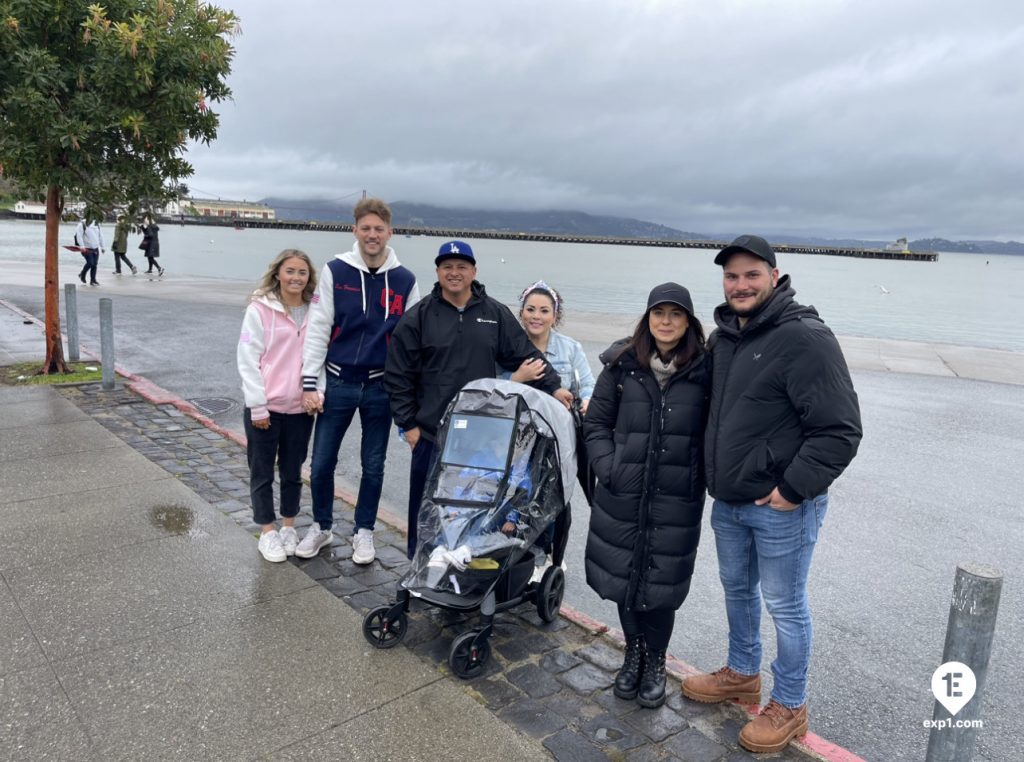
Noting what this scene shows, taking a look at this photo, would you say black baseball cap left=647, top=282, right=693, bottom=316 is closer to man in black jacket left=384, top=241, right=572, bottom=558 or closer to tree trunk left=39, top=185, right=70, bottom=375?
man in black jacket left=384, top=241, right=572, bottom=558

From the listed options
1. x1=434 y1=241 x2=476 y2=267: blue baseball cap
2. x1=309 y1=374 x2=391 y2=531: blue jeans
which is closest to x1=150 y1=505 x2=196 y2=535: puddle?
x1=309 y1=374 x2=391 y2=531: blue jeans

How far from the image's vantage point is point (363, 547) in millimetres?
4746

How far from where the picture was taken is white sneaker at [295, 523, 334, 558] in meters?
4.78

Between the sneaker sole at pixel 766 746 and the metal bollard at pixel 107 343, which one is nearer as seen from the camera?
the sneaker sole at pixel 766 746

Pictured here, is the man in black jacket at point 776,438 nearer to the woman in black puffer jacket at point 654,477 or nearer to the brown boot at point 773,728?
the brown boot at point 773,728

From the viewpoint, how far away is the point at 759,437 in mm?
3086

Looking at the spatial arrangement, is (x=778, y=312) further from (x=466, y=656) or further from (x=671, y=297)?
(x=466, y=656)

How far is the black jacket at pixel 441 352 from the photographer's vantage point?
4.27 metres

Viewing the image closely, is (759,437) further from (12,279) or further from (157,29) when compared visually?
(12,279)

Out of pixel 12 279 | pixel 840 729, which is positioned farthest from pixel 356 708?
pixel 12 279

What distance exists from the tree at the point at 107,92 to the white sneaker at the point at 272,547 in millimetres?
5252

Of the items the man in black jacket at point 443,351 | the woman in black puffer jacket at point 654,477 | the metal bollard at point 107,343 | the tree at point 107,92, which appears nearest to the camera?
the woman in black puffer jacket at point 654,477

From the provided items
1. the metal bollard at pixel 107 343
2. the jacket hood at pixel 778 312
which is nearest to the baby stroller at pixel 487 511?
the jacket hood at pixel 778 312

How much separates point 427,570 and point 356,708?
671 millimetres
